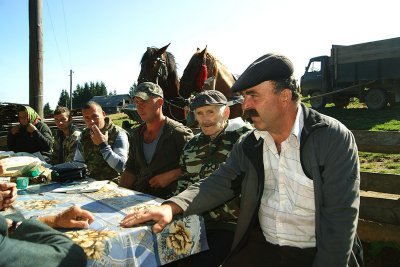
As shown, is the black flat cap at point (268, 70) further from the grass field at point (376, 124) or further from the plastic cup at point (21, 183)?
the grass field at point (376, 124)

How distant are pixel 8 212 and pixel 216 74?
13.7 feet

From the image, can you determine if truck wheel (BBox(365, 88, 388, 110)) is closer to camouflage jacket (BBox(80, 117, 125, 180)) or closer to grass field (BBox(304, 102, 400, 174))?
grass field (BBox(304, 102, 400, 174))

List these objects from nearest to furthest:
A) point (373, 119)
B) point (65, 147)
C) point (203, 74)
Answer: point (65, 147) < point (203, 74) < point (373, 119)

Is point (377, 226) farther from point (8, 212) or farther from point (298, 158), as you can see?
point (8, 212)

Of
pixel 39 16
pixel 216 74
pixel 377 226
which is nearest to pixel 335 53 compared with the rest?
pixel 216 74

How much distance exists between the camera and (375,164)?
20.9 ft

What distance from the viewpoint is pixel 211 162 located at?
8.98 ft

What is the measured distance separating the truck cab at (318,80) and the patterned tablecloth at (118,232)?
14.0 m

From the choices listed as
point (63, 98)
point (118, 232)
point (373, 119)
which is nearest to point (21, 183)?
point (118, 232)

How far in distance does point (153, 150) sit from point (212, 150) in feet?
2.73

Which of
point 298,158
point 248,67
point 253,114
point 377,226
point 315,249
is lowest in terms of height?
point 377,226

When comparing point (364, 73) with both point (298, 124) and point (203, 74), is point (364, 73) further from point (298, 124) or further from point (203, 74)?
point (298, 124)

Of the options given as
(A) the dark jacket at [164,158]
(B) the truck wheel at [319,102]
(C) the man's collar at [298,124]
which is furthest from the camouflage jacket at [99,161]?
(B) the truck wheel at [319,102]

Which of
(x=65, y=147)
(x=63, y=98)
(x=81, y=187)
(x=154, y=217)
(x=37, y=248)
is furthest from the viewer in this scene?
(x=63, y=98)
